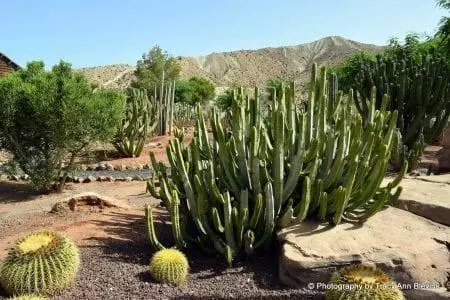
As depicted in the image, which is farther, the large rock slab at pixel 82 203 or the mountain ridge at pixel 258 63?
the mountain ridge at pixel 258 63

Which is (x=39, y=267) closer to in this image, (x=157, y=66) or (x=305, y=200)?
(x=305, y=200)

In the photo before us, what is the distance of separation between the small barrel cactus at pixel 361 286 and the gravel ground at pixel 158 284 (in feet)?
1.53

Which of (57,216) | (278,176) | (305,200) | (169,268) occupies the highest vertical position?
(278,176)

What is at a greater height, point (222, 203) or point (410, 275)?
point (222, 203)

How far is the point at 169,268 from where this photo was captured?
454 cm

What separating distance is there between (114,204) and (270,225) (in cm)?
322

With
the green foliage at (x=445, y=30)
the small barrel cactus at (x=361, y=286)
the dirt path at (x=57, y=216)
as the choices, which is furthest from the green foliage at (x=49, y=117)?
the green foliage at (x=445, y=30)

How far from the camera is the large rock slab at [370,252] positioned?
172 inches

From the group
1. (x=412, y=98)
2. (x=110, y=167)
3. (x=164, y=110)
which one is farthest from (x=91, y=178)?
(x=164, y=110)

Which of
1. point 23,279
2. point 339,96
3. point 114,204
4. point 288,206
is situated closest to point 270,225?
point 288,206

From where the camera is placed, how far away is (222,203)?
5.13m

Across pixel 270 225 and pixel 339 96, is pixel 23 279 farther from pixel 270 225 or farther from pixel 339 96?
pixel 339 96

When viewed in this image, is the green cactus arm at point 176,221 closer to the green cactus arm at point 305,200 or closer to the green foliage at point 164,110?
the green cactus arm at point 305,200

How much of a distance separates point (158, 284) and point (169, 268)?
6.9 inches
